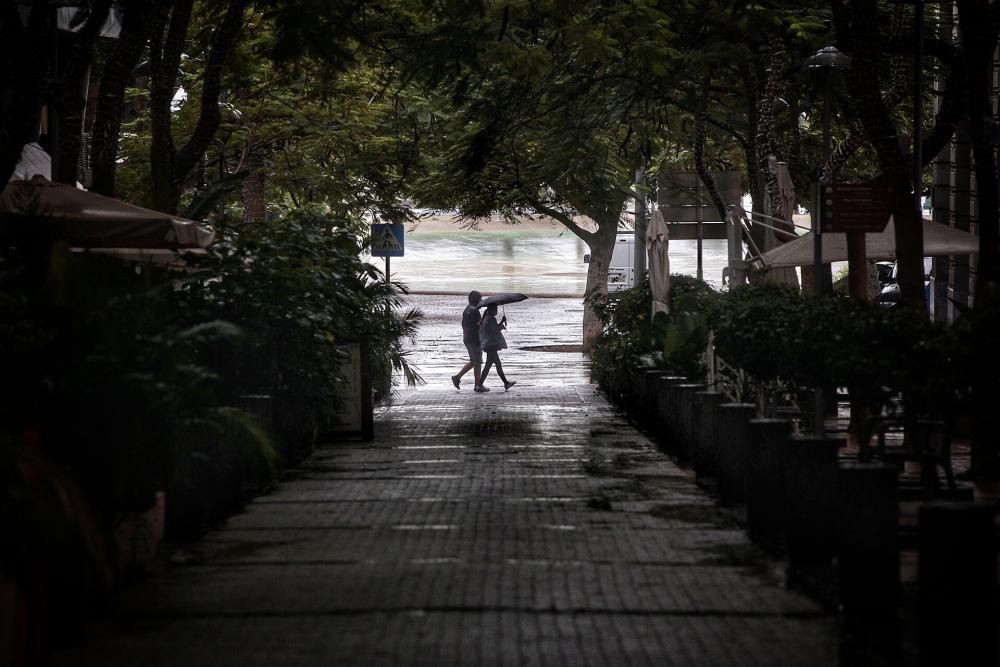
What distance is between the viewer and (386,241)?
711 inches

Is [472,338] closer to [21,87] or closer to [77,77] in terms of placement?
[77,77]

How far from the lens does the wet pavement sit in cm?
657

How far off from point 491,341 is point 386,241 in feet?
34.9

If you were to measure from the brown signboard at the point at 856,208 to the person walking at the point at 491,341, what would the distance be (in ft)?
47.9

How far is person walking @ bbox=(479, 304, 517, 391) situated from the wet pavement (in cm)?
1410

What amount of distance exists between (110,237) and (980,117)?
7.28 m

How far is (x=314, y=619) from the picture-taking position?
7.12 meters

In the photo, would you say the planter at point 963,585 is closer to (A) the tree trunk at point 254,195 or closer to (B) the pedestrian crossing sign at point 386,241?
(B) the pedestrian crossing sign at point 386,241


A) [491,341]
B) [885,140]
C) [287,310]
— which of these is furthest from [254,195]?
[885,140]

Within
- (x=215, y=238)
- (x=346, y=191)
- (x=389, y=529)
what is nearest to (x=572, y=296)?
(x=346, y=191)

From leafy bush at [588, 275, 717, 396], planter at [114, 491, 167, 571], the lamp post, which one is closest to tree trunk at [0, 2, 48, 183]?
planter at [114, 491, 167, 571]

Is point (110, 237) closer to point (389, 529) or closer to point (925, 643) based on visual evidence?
point (389, 529)

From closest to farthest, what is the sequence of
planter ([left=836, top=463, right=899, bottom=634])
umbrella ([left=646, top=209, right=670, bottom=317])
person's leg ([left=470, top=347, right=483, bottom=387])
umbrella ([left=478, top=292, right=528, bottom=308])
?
1. planter ([left=836, top=463, right=899, bottom=634])
2. umbrella ([left=646, top=209, right=670, bottom=317])
3. person's leg ([left=470, top=347, right=483, bottom=387])
4. umbrella ([left=478, top=292, right=528, bottom=308])

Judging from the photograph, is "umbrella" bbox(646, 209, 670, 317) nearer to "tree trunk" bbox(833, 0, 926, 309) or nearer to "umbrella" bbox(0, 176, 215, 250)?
"tree trunk" bbox(833, 0, 926, 309)
